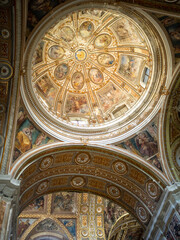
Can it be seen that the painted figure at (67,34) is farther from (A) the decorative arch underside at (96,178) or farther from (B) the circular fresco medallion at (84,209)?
(B) the circular fresco medallion at (84,209)

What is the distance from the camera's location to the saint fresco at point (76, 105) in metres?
17.5

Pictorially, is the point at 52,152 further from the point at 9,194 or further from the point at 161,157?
the point at 161,157

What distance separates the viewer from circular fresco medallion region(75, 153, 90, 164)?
14.5m

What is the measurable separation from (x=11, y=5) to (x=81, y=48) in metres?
9.23

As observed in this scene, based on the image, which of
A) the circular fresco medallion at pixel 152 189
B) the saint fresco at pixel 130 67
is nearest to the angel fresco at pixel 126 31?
the saint fresco at pixel 130 67

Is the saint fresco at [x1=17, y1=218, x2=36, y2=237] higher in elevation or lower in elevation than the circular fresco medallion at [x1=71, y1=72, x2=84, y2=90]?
lower

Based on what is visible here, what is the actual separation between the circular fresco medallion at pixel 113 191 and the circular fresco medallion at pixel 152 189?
6.69ft

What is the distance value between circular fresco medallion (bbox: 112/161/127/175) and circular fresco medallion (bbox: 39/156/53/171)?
360 cm

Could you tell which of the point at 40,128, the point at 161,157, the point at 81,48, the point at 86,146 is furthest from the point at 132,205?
the point at 81,48

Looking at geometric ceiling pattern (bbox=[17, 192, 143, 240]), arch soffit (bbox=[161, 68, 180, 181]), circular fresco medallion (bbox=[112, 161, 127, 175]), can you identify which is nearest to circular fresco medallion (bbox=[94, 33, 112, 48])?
arch soffit (bbox=[161, 68, 180, 181])

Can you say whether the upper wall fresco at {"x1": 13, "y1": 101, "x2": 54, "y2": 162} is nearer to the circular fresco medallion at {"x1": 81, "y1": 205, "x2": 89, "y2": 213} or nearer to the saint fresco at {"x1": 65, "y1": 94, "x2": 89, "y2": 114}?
the saint fresco at {"x1": 65, "y1": 94, "x2": 89, "y2": 114}

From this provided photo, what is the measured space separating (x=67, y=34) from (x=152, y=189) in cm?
1100

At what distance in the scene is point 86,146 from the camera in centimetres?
1412

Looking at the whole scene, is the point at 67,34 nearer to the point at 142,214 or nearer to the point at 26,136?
the point at 26,136
